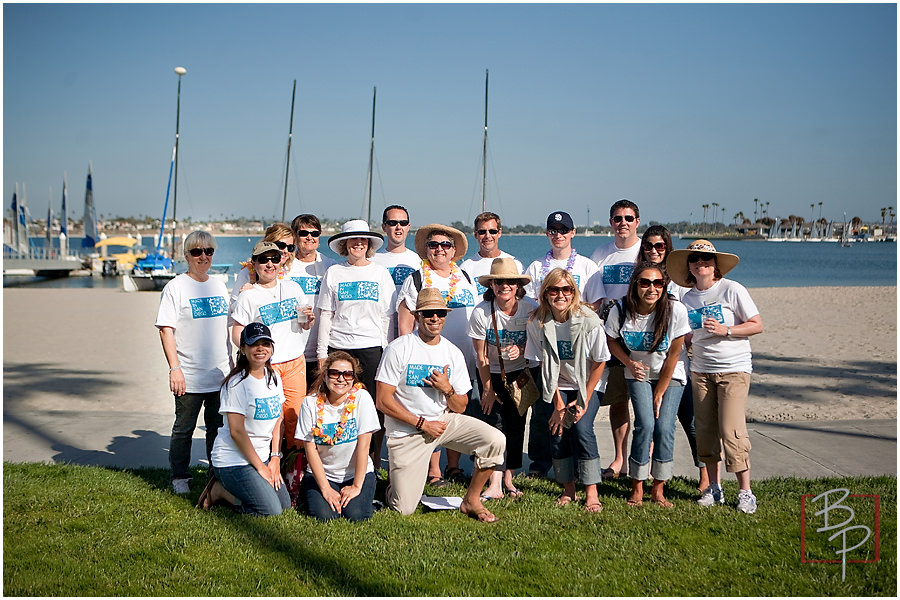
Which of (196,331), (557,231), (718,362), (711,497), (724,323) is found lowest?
(711,497)

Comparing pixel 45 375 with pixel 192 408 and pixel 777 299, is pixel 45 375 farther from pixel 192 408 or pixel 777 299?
pixel 777 299

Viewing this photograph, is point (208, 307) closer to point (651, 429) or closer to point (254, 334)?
point (254, 334)

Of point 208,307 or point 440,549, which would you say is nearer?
point 440,549

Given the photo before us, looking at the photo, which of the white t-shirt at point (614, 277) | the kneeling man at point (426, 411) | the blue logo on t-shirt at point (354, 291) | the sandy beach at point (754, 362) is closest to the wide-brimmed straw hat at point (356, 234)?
the blue logo on t-shirt at point (354, 291)

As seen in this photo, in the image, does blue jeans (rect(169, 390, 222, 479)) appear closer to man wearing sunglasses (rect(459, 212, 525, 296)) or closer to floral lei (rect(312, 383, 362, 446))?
floral lei (rect(312, 383, 362, 446))

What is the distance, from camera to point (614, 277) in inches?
224

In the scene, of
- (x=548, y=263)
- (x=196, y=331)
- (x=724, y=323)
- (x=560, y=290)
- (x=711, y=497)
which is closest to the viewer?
(x=560, y=290)

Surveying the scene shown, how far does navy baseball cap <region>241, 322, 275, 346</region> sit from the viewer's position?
189 inches

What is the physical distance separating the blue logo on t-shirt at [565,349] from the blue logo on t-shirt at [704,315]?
2.85 feet

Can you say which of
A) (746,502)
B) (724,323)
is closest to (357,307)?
(724,323)

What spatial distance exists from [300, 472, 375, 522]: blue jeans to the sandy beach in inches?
167

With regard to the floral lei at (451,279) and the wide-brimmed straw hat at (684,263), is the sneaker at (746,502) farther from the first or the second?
the floral lei at (451,279)

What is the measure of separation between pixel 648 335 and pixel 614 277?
0.79 meters

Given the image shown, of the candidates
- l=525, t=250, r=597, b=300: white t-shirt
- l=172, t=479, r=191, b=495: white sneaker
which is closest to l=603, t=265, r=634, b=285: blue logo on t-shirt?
l=525, t=250, r=597, b=300: white t-shirt
